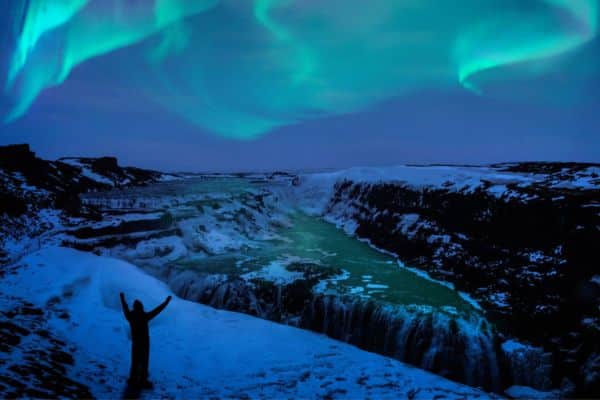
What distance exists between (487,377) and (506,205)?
12.0 meters

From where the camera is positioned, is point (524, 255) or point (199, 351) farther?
point (524, 255)

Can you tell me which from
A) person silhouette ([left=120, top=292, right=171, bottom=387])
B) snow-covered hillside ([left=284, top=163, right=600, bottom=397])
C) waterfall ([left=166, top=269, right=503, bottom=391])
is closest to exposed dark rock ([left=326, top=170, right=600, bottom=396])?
snow-covered hillside ([left=284, top=163, right=600, bottom=397])

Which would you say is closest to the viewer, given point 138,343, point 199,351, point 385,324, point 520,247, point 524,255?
point 138,343

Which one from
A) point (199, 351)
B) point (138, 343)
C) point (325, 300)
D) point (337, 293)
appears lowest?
point (199, 351)

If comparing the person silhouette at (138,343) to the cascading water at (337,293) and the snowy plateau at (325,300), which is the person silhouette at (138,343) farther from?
the cascading water at (337,293)

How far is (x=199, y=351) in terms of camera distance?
10.9m

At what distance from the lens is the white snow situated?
28.3ft

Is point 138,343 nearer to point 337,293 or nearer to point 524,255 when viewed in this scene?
point 337,293

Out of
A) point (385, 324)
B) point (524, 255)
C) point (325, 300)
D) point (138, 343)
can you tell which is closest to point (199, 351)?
point (138, 343)

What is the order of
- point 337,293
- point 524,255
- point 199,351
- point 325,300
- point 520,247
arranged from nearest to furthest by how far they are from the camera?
point 199,351, point 325,300, point 337,293, point 524,255, point 520,247

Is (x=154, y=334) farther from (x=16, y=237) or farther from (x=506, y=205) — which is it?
(x=506, y=205)

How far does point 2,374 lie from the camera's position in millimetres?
6055

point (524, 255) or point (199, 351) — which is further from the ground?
point (524, 255)

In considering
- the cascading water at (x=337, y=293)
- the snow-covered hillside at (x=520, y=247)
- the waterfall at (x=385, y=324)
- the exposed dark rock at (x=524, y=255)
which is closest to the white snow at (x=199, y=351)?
the waterfall at (x=385, y=324)
